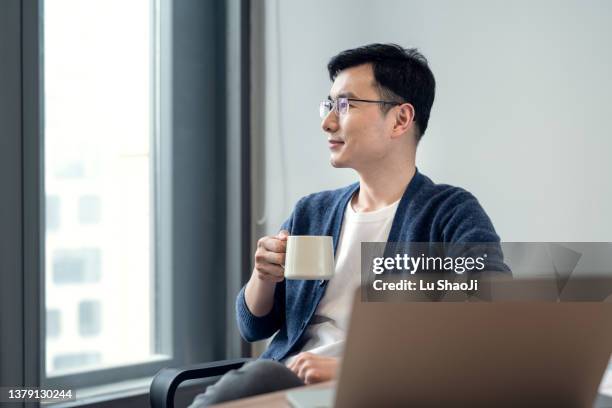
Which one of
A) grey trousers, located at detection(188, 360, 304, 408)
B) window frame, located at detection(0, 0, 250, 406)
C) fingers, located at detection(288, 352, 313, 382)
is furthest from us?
window frame, located at detection(0, 0, 250, 406)

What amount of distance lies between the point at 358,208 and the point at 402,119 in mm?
250

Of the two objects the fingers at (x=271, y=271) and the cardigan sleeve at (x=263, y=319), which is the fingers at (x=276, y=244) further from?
the cardigan sleeve at (x=263, y=319)

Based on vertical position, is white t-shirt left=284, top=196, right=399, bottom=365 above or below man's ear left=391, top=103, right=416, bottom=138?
below

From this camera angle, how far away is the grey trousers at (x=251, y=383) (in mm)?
1008

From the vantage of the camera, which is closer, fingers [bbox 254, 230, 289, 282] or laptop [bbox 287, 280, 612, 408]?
laptop [bbox 287, 280, 612, 408]

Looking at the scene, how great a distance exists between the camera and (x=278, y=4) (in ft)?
8.18

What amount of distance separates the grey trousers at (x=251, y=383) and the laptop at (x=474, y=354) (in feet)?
0.61

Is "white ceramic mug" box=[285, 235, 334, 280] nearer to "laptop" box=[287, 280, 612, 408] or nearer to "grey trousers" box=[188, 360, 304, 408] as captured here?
"grey trousers" box=[188, 360, 304, 408]

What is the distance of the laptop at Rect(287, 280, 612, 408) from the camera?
741mm

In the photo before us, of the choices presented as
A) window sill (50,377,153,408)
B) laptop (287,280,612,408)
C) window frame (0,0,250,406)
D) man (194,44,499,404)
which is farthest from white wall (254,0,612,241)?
laptop (287,280,612,408)

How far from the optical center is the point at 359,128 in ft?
5.71

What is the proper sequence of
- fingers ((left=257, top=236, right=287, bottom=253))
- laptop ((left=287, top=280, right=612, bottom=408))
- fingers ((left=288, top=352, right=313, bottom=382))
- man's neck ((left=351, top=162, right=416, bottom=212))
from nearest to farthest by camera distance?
laptop ((left=287, top=280, right=612, bottom=408)) → fingers ((left=288, top=352, right=313, bottom=382)) → fingers ((left=257, top=236, right=287, bottom=253)) → man's neck ((left=351, top=162, right=416, bottom=212))

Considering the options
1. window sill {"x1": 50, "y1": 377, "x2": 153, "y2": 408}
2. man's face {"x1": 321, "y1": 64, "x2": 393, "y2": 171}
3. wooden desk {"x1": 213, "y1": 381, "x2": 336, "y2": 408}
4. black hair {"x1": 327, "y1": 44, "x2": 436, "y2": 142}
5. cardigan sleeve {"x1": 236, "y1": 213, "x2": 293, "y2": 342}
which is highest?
black hair {"x1": 327, "y1": 44, "x2": 436, "y2": 142}

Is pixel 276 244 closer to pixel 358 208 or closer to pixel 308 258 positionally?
pixel 308 258
